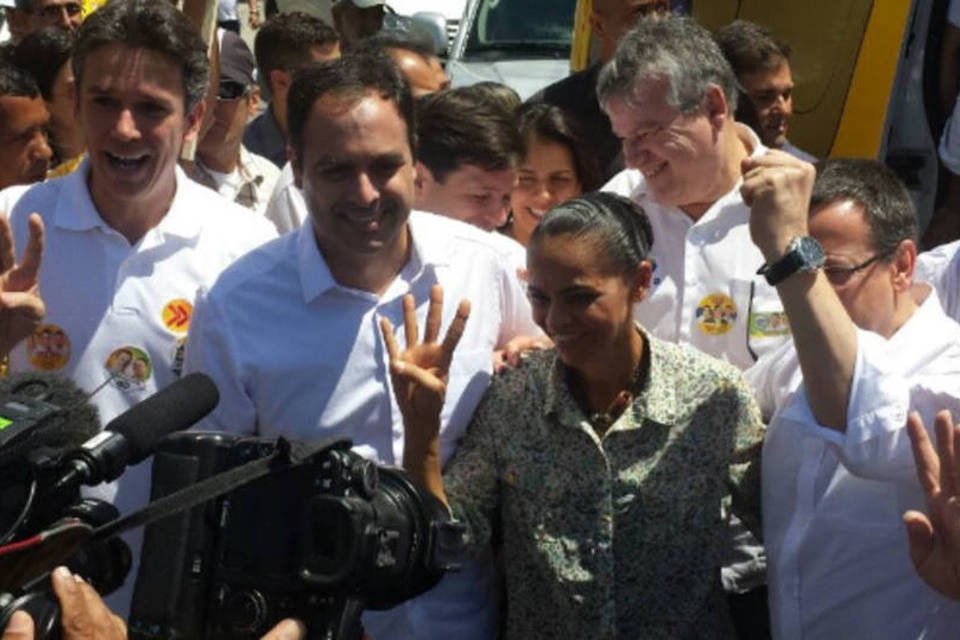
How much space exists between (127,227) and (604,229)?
1.11 m

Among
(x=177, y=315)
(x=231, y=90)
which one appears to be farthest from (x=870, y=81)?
(x=177, y=315)

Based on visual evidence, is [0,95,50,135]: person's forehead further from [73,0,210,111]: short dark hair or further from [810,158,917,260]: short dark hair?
[810,158,917,260]: short dark hair

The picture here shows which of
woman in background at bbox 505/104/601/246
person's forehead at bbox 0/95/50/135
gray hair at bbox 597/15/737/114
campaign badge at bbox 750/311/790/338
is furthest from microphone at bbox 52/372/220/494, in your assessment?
person's forehead at bbox 0/95/50/135

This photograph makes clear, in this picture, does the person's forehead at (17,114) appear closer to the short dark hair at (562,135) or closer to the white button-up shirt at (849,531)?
the short dark hair at (562,135)

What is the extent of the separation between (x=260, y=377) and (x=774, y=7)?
3.61 m

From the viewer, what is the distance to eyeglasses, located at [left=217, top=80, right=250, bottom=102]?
20.6 feet

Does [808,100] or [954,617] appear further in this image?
[808,100]

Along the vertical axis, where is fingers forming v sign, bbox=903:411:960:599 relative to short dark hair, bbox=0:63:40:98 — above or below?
above

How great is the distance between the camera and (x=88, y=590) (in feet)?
9.16

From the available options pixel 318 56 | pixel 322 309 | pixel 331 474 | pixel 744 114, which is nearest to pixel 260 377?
pixel 322 309

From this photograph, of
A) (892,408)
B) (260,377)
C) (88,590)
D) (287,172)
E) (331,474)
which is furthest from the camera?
(287,172)

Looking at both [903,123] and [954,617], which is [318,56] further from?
[954,617]

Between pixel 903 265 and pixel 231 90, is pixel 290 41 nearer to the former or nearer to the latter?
pixel 231 90

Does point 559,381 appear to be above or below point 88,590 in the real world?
below
